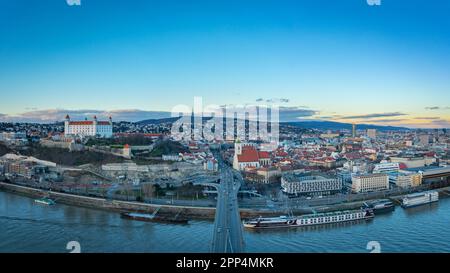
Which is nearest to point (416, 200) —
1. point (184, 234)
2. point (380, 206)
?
point (380, 206)

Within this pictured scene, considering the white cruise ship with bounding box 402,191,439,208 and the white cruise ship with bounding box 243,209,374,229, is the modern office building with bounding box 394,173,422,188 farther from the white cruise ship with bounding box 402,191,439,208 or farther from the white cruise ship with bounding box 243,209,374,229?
the white cruise ship with bounding box 243,209,374,229

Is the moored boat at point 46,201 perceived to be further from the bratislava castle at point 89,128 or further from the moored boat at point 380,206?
the moored boat at point 380,206

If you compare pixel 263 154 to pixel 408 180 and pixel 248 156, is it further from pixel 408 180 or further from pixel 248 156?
pixel 408 180

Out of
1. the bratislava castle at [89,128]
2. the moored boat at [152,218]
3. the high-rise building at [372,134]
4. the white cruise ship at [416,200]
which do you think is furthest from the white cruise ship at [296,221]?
the high-rise building at [372,134]

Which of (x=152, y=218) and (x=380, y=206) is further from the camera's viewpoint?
(x=380, y=206)

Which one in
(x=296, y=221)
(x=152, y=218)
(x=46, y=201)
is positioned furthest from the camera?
(x=46, y=201)
